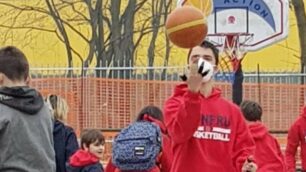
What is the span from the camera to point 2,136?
6.09 metres

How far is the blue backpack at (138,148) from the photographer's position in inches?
322

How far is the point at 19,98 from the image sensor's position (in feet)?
20.3

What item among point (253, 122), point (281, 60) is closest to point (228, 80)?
point (253, 122)

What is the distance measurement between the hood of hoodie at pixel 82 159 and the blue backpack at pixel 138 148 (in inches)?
29.9

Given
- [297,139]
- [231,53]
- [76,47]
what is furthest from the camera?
[76,47]

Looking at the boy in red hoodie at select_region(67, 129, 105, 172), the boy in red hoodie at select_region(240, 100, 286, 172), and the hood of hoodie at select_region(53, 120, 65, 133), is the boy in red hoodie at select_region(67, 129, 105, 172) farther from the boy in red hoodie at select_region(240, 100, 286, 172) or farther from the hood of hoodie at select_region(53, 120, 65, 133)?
the boy in red hoodie at select_region(240, 100, 286, 172)

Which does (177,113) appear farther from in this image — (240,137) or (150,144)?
(150,144)

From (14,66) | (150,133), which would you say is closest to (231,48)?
(150,133)

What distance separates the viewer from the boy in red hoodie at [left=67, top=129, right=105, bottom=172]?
9.10 meters

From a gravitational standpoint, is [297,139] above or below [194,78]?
below

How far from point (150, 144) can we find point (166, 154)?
2.31ft

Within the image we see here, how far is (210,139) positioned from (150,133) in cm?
135

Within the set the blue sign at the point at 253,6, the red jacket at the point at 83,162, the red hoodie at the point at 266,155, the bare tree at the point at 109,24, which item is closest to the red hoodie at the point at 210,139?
the red jacket at the point at 83,162

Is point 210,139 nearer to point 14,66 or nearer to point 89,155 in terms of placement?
point 14,66
